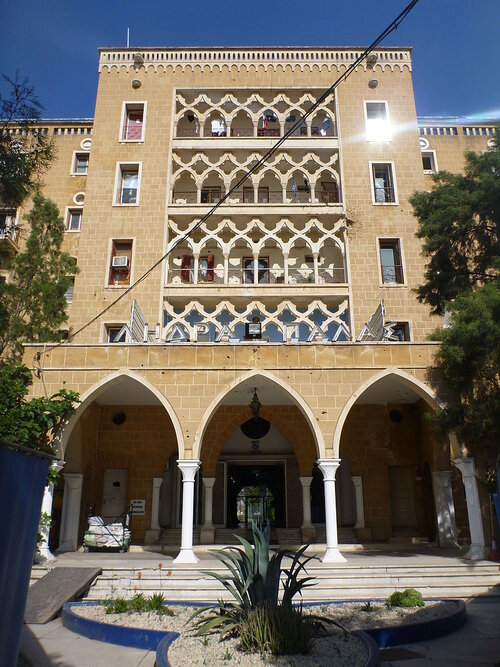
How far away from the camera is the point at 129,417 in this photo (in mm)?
16719

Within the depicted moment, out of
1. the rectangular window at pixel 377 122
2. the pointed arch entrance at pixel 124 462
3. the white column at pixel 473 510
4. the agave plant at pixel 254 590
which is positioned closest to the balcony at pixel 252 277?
the pointed arch entrance at pixel 124 462

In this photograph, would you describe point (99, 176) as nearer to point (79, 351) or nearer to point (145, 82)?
point (145, 82)

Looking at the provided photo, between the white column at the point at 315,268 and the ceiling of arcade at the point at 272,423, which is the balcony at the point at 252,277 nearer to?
the white column at the point at 315,268

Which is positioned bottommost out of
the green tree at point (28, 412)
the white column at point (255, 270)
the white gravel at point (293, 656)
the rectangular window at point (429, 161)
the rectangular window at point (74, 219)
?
the white gravel at point (293, 656)

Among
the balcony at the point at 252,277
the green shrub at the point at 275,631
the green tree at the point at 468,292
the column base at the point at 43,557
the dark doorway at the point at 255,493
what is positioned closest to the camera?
the green shrub at the point at 275,631

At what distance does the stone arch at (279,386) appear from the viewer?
12.5m

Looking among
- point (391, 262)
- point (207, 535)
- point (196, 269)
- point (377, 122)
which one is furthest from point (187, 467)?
point (377, 122)

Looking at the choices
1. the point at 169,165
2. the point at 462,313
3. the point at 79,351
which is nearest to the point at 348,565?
the point at 462,313

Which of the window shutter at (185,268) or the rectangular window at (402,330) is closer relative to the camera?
the rectangular window at (402,330)

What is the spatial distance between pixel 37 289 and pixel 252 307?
6678 mm

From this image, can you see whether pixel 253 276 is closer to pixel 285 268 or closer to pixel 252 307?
pixel 285 268

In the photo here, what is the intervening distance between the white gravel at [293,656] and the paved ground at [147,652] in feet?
1.39

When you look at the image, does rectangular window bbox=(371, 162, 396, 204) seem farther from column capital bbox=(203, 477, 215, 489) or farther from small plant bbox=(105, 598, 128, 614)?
small plant bbox=(105, 598, 128, 614)

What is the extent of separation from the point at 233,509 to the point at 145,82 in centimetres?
1586
